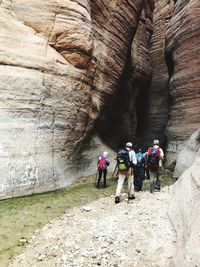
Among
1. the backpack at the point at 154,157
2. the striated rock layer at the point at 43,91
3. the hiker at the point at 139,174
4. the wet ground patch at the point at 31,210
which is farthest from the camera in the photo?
the hiker at the point at 139,174

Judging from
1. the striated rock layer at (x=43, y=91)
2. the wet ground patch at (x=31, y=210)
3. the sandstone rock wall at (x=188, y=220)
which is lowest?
the wet ground patch at (x=31, y=210)

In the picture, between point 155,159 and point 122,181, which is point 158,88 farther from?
point 122,181

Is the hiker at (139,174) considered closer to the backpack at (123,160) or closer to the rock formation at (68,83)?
the backpack at (123,160)

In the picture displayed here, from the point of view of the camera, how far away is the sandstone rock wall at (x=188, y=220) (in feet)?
19.7

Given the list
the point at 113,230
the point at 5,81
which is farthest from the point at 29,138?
the point at 113,230

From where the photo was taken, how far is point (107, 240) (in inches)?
307

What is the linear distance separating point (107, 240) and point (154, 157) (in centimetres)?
528

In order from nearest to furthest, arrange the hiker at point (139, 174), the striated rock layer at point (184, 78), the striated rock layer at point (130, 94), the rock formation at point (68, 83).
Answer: the rock formation at point (68, 83) < the hiker at point (139, 174) < the striated rock layer at point (184, 78) < the striated rock layer at point (130, 94)

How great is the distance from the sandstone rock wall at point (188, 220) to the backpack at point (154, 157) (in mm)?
2844

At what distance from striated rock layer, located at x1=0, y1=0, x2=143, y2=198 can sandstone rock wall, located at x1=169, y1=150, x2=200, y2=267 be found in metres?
6.31

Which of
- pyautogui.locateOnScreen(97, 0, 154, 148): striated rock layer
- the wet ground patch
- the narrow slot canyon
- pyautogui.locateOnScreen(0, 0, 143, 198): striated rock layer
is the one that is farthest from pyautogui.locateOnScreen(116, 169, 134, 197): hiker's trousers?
pyautogui.locateOnScreen(97, 0, 154, 148): striated rock layer

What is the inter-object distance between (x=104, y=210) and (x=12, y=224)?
2895 mm

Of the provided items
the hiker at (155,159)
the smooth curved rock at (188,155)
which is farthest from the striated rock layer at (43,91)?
the smooth curved rock at (188,155)

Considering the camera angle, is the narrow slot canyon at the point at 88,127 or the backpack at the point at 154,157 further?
the backpack at the point at 154,157
